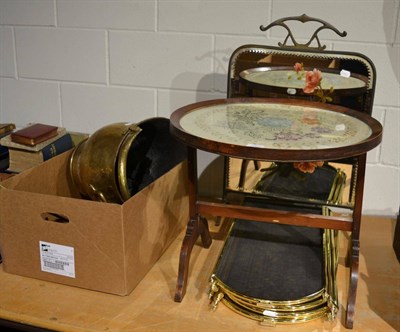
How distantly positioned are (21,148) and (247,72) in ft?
2.03

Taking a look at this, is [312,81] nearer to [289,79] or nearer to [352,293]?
[289,79]

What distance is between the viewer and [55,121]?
1.69m

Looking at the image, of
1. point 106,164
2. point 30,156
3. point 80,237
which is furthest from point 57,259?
point 30,156

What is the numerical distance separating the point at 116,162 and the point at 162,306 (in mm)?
352

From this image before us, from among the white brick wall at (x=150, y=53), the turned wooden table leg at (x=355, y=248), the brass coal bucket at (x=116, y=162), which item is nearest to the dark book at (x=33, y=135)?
the brass coal bucket at (x=116, y=162)

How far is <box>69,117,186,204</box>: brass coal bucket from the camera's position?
117 centimetres

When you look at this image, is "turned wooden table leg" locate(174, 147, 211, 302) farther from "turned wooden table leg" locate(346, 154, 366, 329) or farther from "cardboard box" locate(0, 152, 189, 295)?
"turned wooden table leg" locate(346, 154, 366, 329)

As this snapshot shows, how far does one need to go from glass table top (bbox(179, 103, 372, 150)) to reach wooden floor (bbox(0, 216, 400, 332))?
362mm


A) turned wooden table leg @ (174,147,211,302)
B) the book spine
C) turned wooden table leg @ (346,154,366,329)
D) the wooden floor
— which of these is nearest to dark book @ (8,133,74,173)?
the book spine

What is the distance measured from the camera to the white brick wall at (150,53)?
1340mm

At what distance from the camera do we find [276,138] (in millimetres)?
898

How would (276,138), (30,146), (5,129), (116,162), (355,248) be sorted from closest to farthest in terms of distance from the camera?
(276,138), (355,248), (116,162), (30,146), (5,129)

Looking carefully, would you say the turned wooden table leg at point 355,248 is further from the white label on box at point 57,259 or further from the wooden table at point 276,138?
the white label on box at point 57,259

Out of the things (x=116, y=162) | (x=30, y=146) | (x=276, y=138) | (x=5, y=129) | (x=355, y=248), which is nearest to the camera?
(x=276, y=138)
